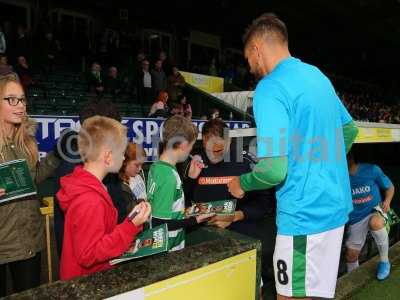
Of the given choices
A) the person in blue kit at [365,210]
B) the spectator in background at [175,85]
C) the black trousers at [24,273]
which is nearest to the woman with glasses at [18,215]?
the black trousers at [24,273]

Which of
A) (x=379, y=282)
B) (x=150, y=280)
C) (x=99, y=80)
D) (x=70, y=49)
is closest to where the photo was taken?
(x=150, y=280)

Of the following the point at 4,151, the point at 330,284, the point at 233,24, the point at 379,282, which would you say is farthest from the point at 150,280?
the point at 233,24

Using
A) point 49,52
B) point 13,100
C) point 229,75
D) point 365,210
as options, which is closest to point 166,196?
point 13,100

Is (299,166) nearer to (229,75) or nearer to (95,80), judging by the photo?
(95,80)

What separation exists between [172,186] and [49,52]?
33.5 ft

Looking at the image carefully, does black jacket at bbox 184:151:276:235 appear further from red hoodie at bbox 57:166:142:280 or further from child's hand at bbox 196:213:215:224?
red hoodie at bbox 57:166:142:280

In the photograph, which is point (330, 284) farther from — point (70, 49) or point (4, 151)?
point (70, 49)

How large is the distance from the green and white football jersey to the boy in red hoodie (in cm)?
49

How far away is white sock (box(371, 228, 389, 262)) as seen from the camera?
369 cm

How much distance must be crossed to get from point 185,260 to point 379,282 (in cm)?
287

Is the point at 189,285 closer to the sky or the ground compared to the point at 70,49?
closer to the ground

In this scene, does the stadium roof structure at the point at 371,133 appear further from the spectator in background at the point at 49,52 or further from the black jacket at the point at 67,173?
the spectator in background at the point at 49,52

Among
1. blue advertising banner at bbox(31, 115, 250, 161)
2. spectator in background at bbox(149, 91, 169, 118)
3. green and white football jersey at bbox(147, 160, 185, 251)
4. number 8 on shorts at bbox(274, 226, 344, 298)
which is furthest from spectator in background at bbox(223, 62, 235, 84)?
number 8 on shorts at bbox(274, 226, 344, 298)

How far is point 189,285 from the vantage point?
151 centimetres
